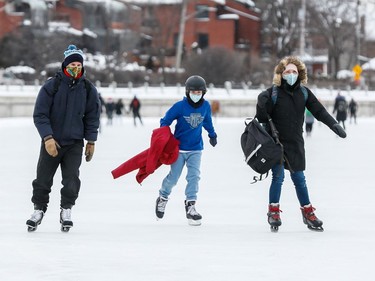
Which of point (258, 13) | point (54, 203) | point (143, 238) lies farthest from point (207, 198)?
point (258, 13)

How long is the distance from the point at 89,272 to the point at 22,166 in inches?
395

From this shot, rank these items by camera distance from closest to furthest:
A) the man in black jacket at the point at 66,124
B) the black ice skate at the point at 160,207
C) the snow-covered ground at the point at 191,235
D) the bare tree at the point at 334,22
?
the snow-covered ground at the point at 191,235 → the man in black jacket at the point at 66,124 → the black ice skate at the point at 160,207 → the bare tree at the point at 334,22

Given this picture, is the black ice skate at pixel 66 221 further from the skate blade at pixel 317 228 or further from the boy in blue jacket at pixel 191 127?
the skate blade at pixel 317 228

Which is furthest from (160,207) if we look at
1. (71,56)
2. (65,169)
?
(71,56)

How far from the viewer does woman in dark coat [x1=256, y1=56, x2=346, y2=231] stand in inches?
341

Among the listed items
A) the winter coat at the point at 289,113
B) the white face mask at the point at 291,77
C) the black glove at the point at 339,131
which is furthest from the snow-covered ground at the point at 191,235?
the white face mask at the point at 291,77

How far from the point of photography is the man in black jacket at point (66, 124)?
8.54m

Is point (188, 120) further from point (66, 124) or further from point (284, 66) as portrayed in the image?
point (66, 124)

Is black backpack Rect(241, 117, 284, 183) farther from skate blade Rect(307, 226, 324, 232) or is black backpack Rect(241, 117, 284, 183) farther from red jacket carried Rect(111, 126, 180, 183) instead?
red jacket carried Rect(111, 126, 180, 183)

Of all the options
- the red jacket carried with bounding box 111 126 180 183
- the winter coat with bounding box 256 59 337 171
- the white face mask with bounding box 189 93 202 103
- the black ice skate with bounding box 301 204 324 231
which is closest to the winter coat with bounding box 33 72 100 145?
the red jacket carried with bounding box 111 126 180 183

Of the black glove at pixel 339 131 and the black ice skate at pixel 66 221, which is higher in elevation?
the black glove at pixel 339 131

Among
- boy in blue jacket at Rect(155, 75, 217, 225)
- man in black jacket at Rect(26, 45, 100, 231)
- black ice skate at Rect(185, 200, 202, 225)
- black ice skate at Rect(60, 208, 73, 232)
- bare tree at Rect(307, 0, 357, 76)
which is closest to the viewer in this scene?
man in black jacket at Rect(26, 45, 100, 231)

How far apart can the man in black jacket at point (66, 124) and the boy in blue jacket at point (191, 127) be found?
0.76 meters

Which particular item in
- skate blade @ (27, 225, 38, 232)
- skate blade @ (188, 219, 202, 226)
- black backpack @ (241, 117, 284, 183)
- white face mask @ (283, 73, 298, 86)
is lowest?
skate blade @ (188, 219, 202, 226)
